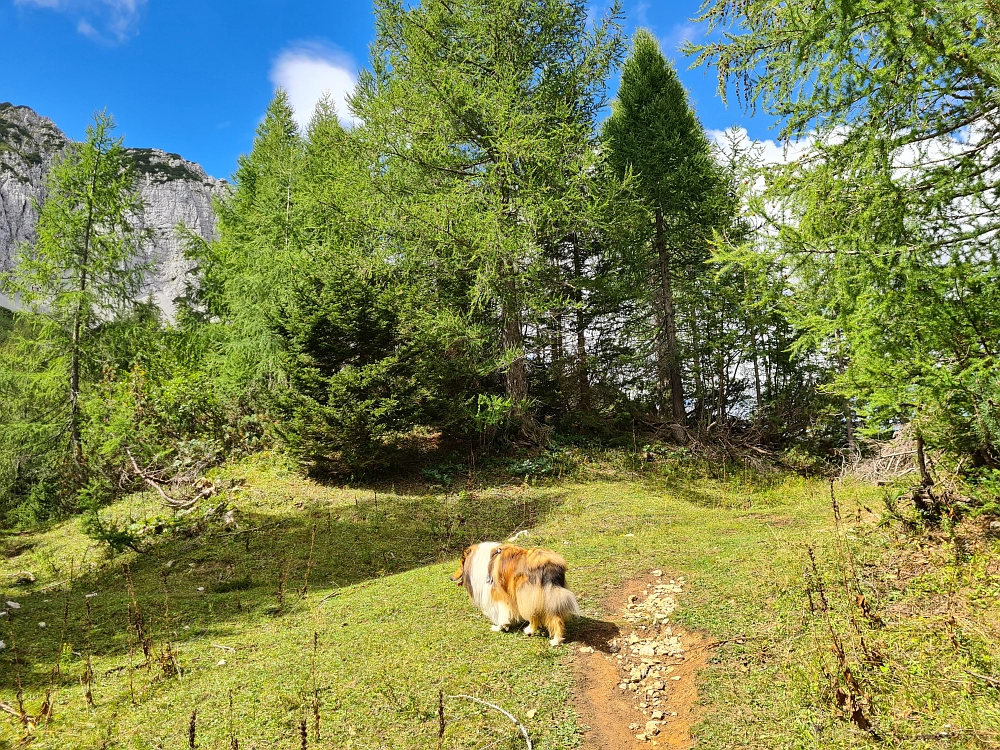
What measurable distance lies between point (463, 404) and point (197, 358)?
1053 centimetres

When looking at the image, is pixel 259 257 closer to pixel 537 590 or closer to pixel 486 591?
pixel 486 591

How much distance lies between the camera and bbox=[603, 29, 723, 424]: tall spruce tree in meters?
14.4

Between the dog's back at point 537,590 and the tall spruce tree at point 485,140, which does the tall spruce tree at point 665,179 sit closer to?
the tall spruce tree at point 485,140

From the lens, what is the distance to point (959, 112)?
439cm

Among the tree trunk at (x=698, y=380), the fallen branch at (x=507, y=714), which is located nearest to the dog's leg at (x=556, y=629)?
the fallen branch at (x=507, y=714)

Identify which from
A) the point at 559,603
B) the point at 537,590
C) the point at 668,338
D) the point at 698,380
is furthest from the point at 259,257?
the point at 559,603

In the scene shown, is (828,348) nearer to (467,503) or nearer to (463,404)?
(467,503)

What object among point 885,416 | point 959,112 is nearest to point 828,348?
point 885,416

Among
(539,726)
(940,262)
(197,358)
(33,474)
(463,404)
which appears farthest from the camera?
(197,358)

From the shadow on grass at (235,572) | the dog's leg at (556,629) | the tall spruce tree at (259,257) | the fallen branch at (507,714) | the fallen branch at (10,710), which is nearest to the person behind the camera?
the fallen branch at (507,714)

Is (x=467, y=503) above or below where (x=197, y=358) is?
below

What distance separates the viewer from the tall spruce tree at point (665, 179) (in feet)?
47.3

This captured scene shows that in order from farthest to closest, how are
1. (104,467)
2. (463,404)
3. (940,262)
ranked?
(104,467) < (463,404) < (940,262)

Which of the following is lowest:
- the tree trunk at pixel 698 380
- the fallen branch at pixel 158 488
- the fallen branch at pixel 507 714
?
the fallen branch at pixel 507 714
